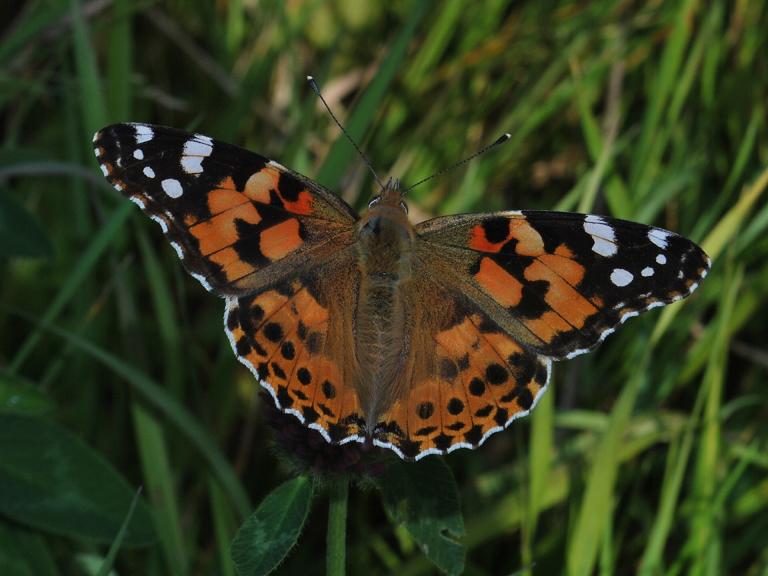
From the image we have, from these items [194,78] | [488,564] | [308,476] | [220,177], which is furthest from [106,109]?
[488,564]

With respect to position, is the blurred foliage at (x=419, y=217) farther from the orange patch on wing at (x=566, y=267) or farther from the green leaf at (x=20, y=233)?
the orange patch on wing at (x=566, y=267)

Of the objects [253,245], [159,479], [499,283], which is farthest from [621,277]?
[159,479]

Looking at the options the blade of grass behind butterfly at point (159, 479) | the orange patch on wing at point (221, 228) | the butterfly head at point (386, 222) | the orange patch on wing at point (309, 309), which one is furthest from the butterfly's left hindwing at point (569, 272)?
the blade of grass behind butterfly at point (159, 479)

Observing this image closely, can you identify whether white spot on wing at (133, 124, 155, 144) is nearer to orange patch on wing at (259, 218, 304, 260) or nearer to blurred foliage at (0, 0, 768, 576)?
orange patch on wing at (259, 218, 304, 260)

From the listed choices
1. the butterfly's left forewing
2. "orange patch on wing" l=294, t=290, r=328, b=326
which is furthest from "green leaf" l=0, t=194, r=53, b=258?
"orange patch on wing" l=294, t=290, r=328, b=326

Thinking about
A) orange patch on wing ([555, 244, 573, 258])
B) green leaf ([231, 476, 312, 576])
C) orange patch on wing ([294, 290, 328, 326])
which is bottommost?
green leaf ([231, 476, 312, 576])

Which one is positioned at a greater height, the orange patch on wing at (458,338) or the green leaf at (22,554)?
the orange patch on wing at (458,338)

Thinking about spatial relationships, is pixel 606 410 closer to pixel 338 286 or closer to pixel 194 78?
pixel 338 286
